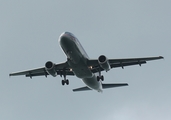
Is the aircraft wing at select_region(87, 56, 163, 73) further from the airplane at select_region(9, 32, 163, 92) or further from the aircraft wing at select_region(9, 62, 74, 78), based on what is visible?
the aircraft wing at select_region(9, 62, 74, 78)

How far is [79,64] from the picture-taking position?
149 ft

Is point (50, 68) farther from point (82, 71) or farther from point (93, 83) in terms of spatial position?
point (93, 83)

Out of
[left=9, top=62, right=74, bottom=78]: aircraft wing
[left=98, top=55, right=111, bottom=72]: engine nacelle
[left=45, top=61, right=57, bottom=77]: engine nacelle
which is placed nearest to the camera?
[left=98, top=55, right=111, bottom=72]: engine nacelle

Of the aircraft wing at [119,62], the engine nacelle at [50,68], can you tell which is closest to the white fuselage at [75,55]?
Result: the aircraft wing at [119,62]

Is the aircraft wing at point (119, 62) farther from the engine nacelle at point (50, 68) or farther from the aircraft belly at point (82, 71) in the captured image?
the engine nacelle at point (50, 68)

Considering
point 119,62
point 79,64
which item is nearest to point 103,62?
point 79,64

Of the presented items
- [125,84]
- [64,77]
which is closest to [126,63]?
[125,84]

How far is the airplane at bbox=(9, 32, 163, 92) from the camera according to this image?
43.8 metres

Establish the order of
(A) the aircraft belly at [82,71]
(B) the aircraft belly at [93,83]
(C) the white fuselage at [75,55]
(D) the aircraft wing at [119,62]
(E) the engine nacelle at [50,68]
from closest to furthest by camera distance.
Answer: (C) the white fuselage at [75,55] < (A) the aircraft belly at [82,71] < (E) the engine nacelle at [50,68] < (D) the aircraft wing at [119,62] < (B) the aircraft belly at [93,83]

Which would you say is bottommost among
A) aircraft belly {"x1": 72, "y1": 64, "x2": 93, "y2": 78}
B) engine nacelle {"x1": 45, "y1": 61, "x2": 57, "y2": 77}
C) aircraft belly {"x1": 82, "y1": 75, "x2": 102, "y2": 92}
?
aircraft belly {"x1": 82, "y1": 75, "x2": 102, "y2": 92}

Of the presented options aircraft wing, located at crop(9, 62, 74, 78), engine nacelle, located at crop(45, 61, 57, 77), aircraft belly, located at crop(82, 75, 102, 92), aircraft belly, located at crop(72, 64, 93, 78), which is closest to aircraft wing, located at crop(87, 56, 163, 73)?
aircraft belly, located at crop(72, 64, 93, 78)

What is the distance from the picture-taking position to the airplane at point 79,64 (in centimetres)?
4381

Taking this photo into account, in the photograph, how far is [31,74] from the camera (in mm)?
51750

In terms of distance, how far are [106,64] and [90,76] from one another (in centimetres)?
431
